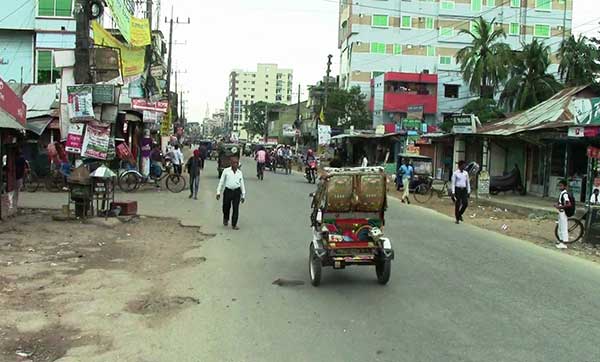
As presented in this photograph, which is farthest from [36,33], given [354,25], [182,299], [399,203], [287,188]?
[354,25]

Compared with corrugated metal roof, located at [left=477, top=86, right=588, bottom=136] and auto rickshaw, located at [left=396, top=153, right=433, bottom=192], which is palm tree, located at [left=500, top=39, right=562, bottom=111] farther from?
auto rickshaw, located at [left=396, top=153, right=433, bottom=192]

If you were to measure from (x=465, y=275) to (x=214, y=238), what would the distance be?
5.82 m

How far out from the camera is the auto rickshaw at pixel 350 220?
8.95 meters

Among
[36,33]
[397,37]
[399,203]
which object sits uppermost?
[397,37]

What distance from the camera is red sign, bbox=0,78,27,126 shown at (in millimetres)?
13750

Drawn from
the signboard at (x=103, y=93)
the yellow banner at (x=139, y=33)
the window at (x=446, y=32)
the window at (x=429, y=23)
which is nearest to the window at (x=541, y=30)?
the window at (x=446, y=32)

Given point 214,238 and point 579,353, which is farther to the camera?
point 214,238

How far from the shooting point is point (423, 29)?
85.1m

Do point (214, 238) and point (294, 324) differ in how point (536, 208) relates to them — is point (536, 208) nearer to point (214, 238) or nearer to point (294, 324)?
point (214, 238)

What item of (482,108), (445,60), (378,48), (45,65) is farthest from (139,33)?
(445,60)

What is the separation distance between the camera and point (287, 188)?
95.3ft

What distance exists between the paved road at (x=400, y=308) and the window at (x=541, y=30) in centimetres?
8202

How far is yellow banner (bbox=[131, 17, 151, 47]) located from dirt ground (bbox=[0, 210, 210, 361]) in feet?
47.5

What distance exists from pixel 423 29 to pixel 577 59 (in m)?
37.0
